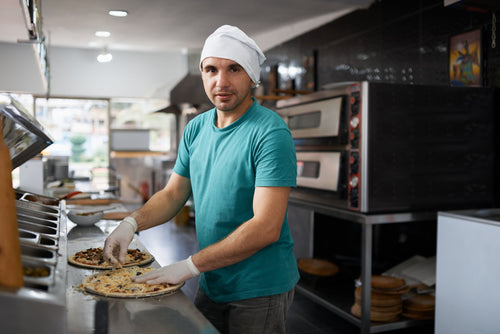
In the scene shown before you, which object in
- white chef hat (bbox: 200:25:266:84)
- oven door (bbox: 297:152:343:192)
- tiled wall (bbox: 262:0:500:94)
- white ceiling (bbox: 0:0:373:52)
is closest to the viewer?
white chef hat (bbox: 200:25:266:84)

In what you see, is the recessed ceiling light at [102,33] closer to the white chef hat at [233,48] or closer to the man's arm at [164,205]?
the man's arm at [164,205]

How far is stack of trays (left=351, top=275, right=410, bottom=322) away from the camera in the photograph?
8.99 feet

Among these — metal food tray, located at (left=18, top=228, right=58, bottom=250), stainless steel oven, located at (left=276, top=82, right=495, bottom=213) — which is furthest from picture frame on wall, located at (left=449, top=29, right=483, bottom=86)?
metal food tray, located at (left=18, top=228, right=58, bottom=250)

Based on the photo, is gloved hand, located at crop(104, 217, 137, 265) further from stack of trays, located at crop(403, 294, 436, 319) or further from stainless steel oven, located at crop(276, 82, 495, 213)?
stack of trays, located at crop(403, 294, 436, 319)

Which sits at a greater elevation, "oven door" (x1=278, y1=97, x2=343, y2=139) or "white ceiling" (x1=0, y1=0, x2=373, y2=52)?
"white ceiling" (x1=0, y1=0, x2=373, y2=52)

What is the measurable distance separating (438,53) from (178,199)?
93.4 inches

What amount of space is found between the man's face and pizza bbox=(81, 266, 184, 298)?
595mm

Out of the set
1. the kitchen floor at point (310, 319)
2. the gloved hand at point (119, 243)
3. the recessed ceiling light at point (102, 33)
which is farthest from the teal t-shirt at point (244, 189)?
the recessed ceiling light at point (102, 33)

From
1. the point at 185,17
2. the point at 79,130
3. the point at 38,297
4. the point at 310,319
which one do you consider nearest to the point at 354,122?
the point at 310,319

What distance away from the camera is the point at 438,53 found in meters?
3.22

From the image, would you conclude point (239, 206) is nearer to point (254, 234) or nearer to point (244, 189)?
point (244, 189)

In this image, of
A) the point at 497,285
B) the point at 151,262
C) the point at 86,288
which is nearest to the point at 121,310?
the point at 86,288

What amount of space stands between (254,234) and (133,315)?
394 millimetres

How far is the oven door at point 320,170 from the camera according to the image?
2848 millimetres
